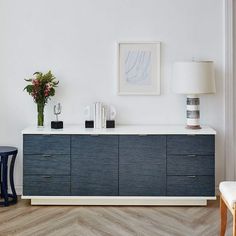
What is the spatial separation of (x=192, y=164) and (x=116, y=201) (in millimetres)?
775

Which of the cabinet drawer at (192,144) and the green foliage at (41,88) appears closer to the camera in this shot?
the cabinet drawer at (192,144)

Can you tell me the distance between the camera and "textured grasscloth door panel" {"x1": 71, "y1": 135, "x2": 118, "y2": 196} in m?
4.14

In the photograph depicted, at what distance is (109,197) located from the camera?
4172 millimetres

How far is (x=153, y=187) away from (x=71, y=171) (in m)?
0.76

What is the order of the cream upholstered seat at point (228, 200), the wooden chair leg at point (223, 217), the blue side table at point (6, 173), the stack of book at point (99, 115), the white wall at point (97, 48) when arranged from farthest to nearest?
1. the white wall at point (97, 48)
2. the stack of book at point (99, 115)
3. the blue side table at point (6, 173)
4. the wooden chair leg at point (223, 217)
5. the cream upholstered seat at point (228, 200)

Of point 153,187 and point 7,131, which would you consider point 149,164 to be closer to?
point 153,187

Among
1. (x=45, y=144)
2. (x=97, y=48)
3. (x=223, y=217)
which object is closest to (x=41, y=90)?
(x=45, y=144)

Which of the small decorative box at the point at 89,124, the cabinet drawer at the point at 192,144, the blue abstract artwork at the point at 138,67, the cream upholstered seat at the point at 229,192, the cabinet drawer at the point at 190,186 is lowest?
the cabinet drawer at the point at 190,186

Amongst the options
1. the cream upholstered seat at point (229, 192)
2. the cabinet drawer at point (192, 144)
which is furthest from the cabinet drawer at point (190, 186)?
the cream upholstered seat at point (229, 192)

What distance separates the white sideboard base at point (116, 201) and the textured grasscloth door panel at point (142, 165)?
0.07 m

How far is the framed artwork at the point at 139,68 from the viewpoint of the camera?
177 inches

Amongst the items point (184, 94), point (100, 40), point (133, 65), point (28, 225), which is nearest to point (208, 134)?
point (184, 94)

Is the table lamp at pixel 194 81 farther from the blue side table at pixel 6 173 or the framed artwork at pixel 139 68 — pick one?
the blue side table at pixel 6 173

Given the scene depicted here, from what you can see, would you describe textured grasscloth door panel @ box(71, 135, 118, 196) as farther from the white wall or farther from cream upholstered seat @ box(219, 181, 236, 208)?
cream upholstered seat @ box(219, 181, 236, 208)
